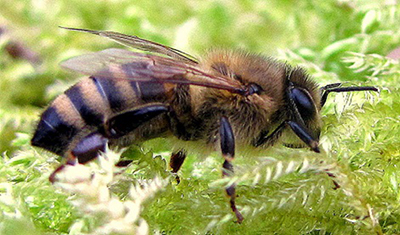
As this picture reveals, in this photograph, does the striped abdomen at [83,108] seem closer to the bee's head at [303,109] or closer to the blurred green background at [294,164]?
the blurred green background at [294,164]

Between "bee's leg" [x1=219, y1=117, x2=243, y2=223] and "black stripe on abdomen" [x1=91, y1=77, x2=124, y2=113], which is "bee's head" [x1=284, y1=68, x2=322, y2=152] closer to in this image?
"bee's leg" [x1=219, y1=117, x2=243, y2=223]

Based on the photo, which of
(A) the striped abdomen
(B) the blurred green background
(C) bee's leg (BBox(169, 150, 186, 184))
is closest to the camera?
(B) the blurred green background

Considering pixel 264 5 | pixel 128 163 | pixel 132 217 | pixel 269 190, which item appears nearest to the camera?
pixel 132 217

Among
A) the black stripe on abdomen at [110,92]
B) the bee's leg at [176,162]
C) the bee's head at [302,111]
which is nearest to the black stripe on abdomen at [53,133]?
the black stripe on abdomen at [110,92]

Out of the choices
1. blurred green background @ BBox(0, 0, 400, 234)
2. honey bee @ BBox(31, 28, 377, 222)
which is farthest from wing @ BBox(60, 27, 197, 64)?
honey bee @ BBox(31, 28, 377, 222)

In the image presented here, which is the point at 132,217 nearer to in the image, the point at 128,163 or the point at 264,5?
the point at 128,163

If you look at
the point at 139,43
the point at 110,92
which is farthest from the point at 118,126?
the point at 139,43

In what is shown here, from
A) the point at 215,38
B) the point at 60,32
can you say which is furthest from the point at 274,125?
the point at 60,32
